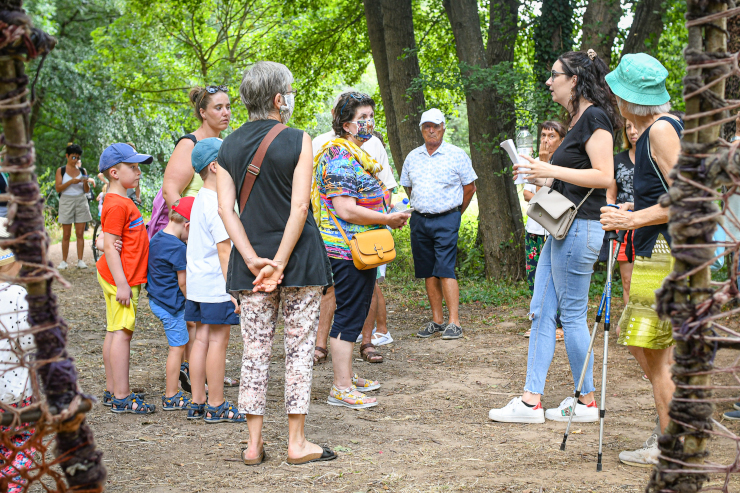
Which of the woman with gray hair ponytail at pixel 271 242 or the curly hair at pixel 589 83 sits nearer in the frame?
the woman with gray hair ponytail at pixel 271 242

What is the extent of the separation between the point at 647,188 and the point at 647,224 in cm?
19

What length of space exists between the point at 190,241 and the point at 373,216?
4.08 feet

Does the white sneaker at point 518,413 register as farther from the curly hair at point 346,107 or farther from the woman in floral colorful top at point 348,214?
the curly hair at point 346,107

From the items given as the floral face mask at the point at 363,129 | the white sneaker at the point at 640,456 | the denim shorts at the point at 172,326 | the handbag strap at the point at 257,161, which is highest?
the floral face mask at the point at 363,129

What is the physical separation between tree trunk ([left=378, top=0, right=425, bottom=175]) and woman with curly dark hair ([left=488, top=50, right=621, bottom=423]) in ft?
19.7

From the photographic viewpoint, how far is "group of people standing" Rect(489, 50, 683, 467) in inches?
129

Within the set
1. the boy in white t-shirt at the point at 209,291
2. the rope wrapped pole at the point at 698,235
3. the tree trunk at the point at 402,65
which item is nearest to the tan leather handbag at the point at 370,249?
the boy in white t-shirt at the point at 209,291

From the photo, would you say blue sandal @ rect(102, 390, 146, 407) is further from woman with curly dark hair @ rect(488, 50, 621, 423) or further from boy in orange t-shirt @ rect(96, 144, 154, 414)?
woman with curly dark hair @ rect(488, 50, 621, 423)

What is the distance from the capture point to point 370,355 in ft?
20.1

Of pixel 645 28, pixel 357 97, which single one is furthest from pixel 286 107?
pixel 645 28

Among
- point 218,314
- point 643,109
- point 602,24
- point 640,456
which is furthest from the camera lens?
point 602,24

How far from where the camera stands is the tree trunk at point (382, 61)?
10.6 m

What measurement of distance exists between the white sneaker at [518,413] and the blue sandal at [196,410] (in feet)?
6.31

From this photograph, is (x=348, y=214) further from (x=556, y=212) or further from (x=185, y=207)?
(x=556, y=212)
